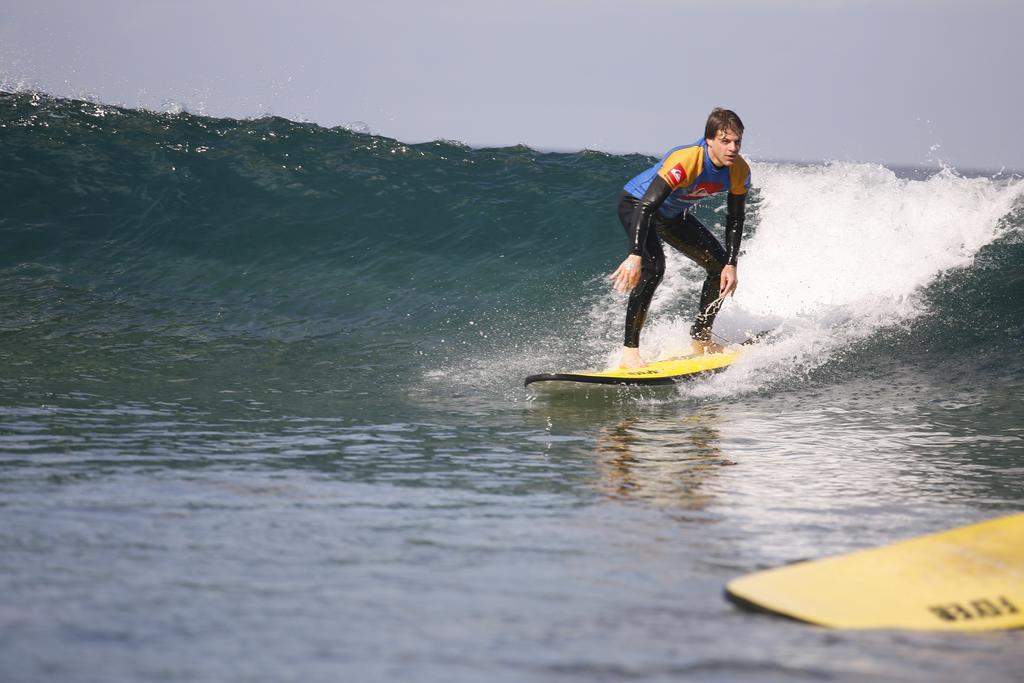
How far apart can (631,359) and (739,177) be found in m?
1.31

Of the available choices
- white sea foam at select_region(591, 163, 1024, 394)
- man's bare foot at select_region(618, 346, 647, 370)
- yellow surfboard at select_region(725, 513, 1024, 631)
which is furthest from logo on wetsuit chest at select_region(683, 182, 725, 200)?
yellow surfboard at select_region(725, 513, 1024, 631)

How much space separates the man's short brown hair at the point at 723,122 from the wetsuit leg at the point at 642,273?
64cm

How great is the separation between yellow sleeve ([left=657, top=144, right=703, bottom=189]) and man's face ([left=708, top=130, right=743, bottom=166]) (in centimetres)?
9

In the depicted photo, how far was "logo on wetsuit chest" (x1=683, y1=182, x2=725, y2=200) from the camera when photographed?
665 centimetres

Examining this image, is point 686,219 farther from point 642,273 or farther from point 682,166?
point 682,166

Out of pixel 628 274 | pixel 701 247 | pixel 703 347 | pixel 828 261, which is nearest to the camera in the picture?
pixel 628 274

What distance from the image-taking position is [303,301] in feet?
33.0

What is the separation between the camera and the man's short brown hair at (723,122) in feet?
20.8

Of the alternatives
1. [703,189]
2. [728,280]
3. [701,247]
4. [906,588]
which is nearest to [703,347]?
[728,280]

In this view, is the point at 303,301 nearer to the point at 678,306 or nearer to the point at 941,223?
the point at 678,306

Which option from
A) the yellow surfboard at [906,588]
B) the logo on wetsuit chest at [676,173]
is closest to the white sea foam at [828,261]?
the logo on wetsuit chest at [676,173]

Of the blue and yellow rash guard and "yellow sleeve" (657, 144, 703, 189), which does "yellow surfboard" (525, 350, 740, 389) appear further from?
"yellow sleeve" (657, 144, 703, 189)

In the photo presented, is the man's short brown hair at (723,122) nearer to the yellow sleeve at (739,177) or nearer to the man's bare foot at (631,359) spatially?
the yellow sleeve at (739,177)

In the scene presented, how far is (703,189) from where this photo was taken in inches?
264
